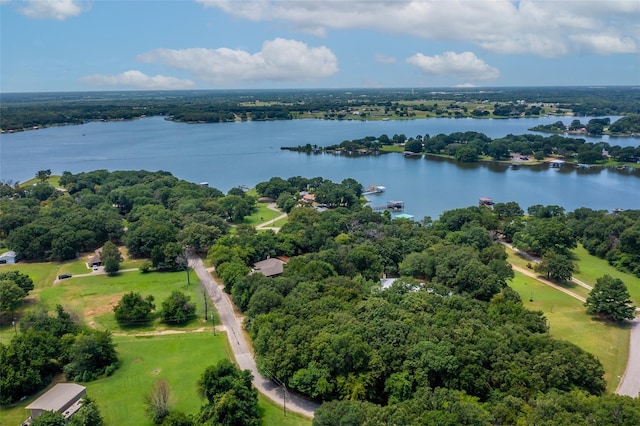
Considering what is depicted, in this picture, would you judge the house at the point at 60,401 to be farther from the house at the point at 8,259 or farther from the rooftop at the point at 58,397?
the house at the point at 8,259

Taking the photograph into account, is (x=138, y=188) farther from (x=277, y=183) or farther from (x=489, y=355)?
(x=489, y=355)

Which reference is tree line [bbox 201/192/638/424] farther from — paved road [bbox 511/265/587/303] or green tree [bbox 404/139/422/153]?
green tree [bbox 404/139/422/153]

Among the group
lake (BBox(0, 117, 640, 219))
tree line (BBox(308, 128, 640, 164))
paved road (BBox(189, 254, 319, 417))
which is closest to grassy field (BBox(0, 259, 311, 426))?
paved road (BBox(189, 254, 319, 417))

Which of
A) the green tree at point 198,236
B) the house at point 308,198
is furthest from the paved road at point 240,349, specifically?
the house at point 308,198

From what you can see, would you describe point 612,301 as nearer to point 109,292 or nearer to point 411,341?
point 411,341

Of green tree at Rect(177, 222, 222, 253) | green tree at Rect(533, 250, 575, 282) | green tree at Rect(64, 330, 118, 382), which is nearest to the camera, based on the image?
green tree at Rect(64, 330, 118, 382)
